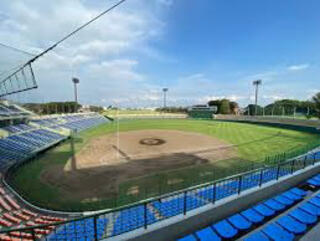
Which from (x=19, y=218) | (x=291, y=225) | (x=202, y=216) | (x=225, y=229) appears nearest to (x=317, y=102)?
(x=291, y=225)

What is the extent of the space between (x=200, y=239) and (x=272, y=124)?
154 feet

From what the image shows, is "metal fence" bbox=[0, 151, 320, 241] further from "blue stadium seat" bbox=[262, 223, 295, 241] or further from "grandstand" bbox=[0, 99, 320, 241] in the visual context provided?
"blue stadium seat" bbox=[262, 223, 295, 241]

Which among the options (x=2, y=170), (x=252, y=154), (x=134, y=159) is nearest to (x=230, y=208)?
(x=134, y=159)

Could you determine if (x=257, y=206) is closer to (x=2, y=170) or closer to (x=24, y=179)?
(x=24, y=179)

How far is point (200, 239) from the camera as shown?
5.03 m

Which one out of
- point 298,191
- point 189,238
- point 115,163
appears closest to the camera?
point 189,238

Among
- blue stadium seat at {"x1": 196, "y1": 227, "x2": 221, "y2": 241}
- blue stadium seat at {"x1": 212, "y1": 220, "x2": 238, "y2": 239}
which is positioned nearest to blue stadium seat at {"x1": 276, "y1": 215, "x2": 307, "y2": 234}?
blue stadium seat at {"x1": 212, "y1": 220, "x2": 238, "y2": 239}

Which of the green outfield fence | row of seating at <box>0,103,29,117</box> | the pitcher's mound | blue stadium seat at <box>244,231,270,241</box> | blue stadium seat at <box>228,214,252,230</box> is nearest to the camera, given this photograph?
blue stadium seat at <box>244,231,270,241</box>

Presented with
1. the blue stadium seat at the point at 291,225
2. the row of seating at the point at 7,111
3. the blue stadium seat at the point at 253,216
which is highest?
the row of seating at the point at 7,111

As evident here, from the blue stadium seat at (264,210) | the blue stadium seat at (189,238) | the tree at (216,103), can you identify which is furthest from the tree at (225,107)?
the blue stadium seat at (189,238)

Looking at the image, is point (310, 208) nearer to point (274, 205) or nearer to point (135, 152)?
point (274, 205)

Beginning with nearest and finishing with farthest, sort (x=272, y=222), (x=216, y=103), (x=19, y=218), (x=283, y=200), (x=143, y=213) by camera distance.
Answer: (x=272, y=222) < (x=283, y=200) < (x=143, y=213) < (x=19, y=218) < (x=216, y=103)

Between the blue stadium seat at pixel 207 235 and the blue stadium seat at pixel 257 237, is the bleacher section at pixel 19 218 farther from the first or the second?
the blue stadium seat at pixel 257 237

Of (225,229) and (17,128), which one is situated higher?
(17,128)
